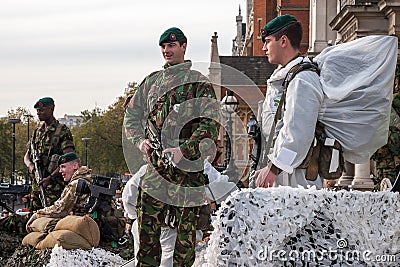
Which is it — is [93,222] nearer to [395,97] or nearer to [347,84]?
[395,97]

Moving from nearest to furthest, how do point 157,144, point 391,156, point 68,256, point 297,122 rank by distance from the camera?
point 297,122, point 157,144, point 391,156, point 68,256

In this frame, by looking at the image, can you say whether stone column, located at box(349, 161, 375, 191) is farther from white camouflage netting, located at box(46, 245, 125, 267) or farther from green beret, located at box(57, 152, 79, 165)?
white camouflage netting, located at box(46, 245, 125, 267)

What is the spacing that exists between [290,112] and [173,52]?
6.11 feet

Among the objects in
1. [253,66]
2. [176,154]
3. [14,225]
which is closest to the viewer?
[176,154]

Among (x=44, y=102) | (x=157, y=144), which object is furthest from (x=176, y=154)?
(x=44, y=102)

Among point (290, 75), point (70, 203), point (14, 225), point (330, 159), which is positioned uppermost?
point (290, 75)

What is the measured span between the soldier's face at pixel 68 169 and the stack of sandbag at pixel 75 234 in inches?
68.3

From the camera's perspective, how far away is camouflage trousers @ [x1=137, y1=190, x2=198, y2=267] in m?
7.58

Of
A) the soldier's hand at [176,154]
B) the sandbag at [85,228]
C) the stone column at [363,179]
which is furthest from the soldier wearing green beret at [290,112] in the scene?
the stone column at [363,179]

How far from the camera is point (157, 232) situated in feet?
24.9

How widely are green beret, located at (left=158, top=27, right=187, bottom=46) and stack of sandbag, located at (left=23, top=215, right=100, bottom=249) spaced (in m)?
3.38

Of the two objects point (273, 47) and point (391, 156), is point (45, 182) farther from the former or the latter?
point (273, 47)

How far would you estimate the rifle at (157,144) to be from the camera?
756 cm

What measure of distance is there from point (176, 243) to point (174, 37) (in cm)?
172
